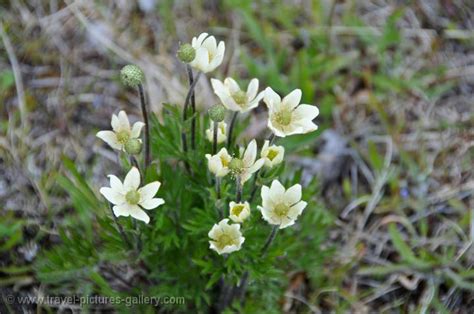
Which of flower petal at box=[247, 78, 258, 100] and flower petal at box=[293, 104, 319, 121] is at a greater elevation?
flower petal at box=[247, 78, 258, 100]

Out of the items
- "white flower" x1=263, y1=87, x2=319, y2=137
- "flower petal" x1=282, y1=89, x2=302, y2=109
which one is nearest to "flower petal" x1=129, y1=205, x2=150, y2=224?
"white flower" x1=263, y1=87, x2=319, y2=137

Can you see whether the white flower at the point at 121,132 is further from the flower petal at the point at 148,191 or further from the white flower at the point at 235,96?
the white flower at the point at 235,96

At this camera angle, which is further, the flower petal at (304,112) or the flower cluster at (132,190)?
the flower petal at (304,112)

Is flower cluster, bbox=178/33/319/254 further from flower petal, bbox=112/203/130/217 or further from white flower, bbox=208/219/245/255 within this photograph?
flower petal, bbox=112/203/130/217

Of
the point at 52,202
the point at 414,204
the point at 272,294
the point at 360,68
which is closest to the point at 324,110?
the point at 360,68

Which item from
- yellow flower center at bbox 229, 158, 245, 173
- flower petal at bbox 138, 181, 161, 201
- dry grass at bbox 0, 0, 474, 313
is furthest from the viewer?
dry grass at bbox 0, 0, 474, 313

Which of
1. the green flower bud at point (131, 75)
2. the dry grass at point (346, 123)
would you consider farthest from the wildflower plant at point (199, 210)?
the dry grass at point (346, 123)

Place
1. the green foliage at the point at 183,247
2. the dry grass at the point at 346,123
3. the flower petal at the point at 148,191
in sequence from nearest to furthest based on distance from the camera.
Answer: the flower petal at the point at 148,191
the green foliage at the point at 183,247
the dry grass at the point at 346,123
